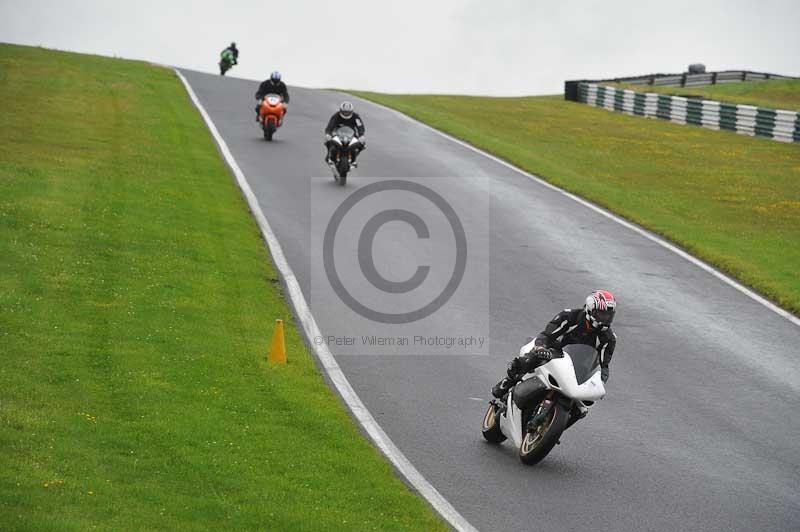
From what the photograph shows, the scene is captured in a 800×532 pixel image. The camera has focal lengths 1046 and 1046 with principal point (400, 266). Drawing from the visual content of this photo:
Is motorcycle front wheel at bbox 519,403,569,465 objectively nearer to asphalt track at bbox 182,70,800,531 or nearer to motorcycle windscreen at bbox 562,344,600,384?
asphalt track at bbox 182,70,800,531

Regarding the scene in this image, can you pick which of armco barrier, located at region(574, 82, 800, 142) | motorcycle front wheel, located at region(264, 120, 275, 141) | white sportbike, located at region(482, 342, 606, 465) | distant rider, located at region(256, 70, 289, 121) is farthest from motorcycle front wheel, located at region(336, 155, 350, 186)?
armco barrier, located at region(574, 82, 800, 142)

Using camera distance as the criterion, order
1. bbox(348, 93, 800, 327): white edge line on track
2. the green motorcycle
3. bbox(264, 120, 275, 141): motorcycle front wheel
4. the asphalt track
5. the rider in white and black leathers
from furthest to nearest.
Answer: the green motorcycle → bbox(264, 120, 275, 141): motorcycle front wheel → bbox(348, 93, 800, 327): white edge line on track → the rider in white and black leathers → the asphalt track

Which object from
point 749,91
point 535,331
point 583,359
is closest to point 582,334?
point 583,359

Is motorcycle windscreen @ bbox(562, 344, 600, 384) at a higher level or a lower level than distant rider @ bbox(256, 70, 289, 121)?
lower

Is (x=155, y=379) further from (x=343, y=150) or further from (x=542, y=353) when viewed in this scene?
(x=343, y=150)

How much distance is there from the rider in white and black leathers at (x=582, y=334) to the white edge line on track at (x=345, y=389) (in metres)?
1.60

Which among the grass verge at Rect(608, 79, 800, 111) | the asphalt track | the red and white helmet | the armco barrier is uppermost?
the red and white helmet

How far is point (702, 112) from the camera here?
43812mm

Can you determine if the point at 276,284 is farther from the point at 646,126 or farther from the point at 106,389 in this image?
the point at 646,126

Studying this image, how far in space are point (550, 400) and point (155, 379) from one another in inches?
167

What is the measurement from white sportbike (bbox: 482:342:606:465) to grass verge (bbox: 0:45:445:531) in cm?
152

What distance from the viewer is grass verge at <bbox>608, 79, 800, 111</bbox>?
52781 mm

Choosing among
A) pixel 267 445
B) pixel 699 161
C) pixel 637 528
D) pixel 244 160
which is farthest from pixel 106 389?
pixel 699 161

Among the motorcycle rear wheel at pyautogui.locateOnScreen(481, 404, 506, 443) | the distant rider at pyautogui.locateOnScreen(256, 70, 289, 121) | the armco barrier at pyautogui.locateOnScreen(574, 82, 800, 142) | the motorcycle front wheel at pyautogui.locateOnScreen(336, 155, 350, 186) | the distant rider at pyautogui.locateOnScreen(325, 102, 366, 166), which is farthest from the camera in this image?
the armco barrier at pyautogui.locateOnScreen(574, 82, 800, 142)
